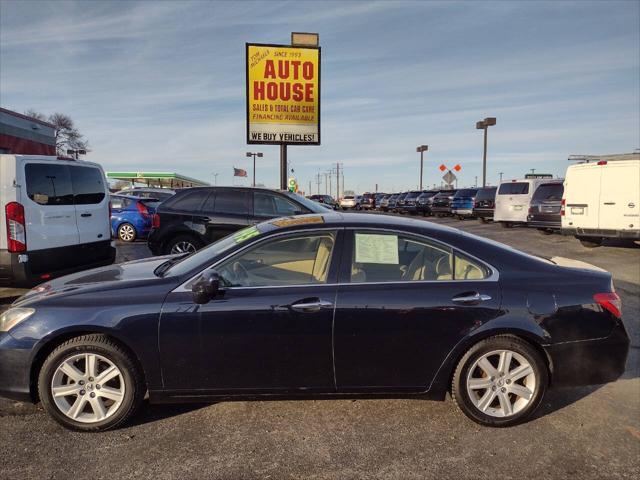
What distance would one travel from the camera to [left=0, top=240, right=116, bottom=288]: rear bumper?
5316mm

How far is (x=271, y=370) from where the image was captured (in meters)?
3.10

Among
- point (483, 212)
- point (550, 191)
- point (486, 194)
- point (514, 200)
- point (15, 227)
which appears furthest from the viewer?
point (486, 194)

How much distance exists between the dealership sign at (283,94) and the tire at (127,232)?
4.45 m

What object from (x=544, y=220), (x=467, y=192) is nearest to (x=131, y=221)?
(x=544, y=220)

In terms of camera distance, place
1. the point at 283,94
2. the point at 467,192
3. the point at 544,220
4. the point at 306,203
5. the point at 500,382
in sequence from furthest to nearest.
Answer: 1. the point at 467,192
2. the point at 544,220
3. the point at 283,94
4. the point at 306,203
5. the point at 500,382

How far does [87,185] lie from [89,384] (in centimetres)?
428

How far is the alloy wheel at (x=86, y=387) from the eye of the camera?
121 inches

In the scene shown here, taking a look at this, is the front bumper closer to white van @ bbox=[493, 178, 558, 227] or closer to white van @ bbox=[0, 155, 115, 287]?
white van @ bbox=[0, 155, 115, 287]

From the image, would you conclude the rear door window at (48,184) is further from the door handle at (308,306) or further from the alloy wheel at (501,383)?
the alloy wheel at (501,383)

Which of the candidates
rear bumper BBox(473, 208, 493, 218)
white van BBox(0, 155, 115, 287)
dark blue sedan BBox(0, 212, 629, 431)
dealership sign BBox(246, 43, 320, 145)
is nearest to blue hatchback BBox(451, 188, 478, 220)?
rear bumper BBox(473, 208, 493, 218)

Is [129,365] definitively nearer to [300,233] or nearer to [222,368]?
[222,368]

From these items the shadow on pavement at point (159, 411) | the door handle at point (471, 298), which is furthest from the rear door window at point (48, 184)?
the door handle at point (471, 298)

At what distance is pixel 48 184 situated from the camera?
229 inches

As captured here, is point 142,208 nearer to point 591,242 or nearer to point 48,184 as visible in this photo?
point 48,184
